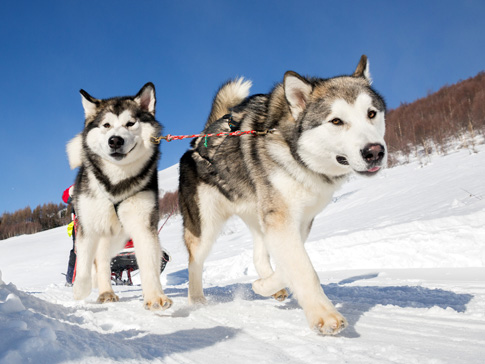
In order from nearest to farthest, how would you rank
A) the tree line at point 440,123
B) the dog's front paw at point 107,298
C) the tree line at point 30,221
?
the dog's front paw at point 107,298 < the tree line at point 440,123 < the tree line at point 30,221

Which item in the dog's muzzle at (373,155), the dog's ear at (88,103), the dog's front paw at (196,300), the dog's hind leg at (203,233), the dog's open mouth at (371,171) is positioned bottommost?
the dog's front paw at (196,300)

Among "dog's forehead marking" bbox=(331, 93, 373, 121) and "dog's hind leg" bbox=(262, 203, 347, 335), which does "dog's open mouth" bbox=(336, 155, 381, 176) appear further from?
"dog's hind leg" bbox=(262, 203, 347, 335)

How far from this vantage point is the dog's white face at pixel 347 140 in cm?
246

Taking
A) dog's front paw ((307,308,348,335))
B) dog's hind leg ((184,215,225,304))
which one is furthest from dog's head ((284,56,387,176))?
dog's hind leg ((184,215,225,304))

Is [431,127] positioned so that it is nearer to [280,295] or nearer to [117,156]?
[280,295]

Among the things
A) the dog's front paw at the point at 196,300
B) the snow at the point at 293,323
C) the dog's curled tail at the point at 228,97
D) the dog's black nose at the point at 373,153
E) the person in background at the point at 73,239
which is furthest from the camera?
the person in background at the point at 73,239

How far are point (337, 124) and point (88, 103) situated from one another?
8.83 feet

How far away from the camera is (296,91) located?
2.96m

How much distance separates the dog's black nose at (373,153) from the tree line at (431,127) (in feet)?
77.8

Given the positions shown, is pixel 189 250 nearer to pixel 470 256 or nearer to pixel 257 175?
pixel 257 175

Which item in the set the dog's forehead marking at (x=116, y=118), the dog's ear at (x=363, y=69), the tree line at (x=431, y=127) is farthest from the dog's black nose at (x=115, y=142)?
the tree line at (x=431, y=127)

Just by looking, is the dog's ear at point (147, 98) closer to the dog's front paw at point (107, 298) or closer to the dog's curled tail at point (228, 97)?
the dog's curled tail at point (228, 97)

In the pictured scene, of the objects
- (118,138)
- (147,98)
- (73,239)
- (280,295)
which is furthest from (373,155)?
(73,239)

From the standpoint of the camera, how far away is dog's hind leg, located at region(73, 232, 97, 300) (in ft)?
12.4
